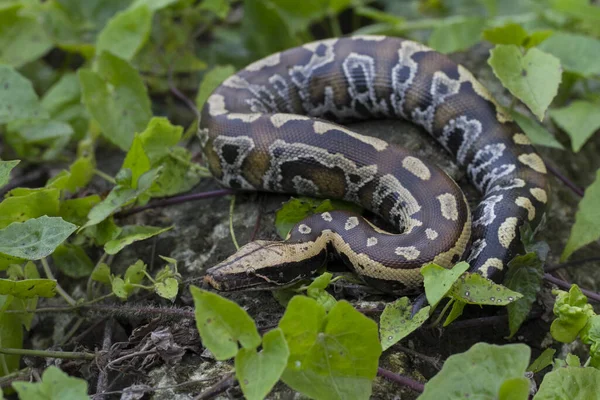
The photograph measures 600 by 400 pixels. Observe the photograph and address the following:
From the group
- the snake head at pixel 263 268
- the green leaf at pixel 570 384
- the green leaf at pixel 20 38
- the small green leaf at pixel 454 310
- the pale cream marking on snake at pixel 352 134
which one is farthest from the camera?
the green leaf at pixel 20 38

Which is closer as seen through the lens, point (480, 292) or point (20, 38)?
point (480, 292)

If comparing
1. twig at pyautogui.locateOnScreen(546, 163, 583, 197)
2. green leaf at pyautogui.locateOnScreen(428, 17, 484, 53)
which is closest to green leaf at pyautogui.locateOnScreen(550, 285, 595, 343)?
twig at pyautogui.locateOnScreen(546, 163, 583, 197)

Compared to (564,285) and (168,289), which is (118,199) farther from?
(564,285)

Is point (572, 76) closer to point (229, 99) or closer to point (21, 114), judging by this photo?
point (229, 99)

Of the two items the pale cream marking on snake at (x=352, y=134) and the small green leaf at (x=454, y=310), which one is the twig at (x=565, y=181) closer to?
the pale cream marking on snake at (x=352, y=134)

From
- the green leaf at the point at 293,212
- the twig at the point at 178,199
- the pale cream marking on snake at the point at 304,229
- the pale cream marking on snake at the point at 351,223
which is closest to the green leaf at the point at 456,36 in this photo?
the green leaf at the point at 293,212

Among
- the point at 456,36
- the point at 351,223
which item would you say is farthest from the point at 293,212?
the point at 456,36
